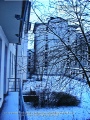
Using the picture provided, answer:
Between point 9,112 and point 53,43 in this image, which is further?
point 9,112

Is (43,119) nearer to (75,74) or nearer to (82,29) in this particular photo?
(75,74)

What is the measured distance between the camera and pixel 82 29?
4.54m

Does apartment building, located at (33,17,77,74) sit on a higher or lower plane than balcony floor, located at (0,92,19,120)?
higher

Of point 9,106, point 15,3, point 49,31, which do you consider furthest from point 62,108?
point 15,3

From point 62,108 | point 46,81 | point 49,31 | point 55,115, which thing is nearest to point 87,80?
point 46,81

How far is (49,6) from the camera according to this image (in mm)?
4645

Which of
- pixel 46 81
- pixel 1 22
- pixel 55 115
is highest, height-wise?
pixel 1 22

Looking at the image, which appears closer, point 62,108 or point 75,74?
point 75,74

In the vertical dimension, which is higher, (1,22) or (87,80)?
(1,22)

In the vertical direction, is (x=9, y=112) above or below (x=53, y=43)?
below

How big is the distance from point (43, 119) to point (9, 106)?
1.38m

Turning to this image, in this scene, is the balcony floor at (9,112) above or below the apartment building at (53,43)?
below

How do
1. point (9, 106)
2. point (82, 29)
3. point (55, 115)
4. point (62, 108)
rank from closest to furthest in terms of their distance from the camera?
point (82, 29) < point (9, 106) < point (55, 115) < point (62, 108)

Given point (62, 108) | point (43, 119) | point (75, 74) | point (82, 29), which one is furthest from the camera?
point (62, 108)
